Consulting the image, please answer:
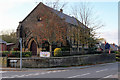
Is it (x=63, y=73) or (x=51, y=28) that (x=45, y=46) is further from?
(x=63, y=73)

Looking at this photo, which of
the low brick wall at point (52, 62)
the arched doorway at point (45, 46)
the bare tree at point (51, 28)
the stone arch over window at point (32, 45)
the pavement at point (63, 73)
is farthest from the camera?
the stone arch over window at point (32, 45)

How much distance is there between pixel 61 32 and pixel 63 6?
548 cm

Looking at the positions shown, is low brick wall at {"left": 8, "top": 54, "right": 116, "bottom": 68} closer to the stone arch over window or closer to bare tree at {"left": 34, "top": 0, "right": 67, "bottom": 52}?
bare tree at {"left": 34, "top": 0, "right": 67, "bottom": 52}

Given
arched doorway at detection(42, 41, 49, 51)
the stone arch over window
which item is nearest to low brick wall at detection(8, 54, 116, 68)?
arched doorway at detection(42, 41, 49, 51)

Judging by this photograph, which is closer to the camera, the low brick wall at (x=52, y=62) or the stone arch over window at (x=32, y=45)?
the low brick wall at (x=52, y=62)

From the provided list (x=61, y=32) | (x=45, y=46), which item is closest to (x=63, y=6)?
(x=61, y=32)

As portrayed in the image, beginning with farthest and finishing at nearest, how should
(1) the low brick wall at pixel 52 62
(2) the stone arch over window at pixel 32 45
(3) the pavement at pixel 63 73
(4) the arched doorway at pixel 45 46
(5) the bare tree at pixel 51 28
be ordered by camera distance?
(2) the stone arch over window at pixel 32 45
(4) the arched doorway at pixel 45 46
(5) the bare tree at pixel 51 28
(1) the low brick wall at pixel 52 62
(3) the pavement at pixel 63 73

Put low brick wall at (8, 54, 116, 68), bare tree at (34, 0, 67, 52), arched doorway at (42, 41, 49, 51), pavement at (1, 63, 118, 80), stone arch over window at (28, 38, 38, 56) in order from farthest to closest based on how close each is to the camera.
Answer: stone arch over window at (28, 38, 38, 56) < arched doorway at (42, 41, 49, 51) < bare tree at (34, 0, 67, 52) < low brick wall at (8, 54, 116, 68) < pavement at (1, 63, 118, 80)

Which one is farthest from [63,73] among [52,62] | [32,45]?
[32,45]

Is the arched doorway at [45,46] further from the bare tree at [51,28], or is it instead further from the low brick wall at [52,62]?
the low brick wall at [52,62]

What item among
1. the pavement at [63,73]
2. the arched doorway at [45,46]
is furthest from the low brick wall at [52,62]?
the arched doorway at [45,46]

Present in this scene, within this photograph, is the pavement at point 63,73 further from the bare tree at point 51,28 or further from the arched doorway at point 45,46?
the arched doorway at point 45,46

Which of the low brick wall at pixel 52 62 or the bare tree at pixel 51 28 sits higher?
the bare tree at pixel 51 28

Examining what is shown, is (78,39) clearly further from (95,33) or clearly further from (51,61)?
(51,61)
